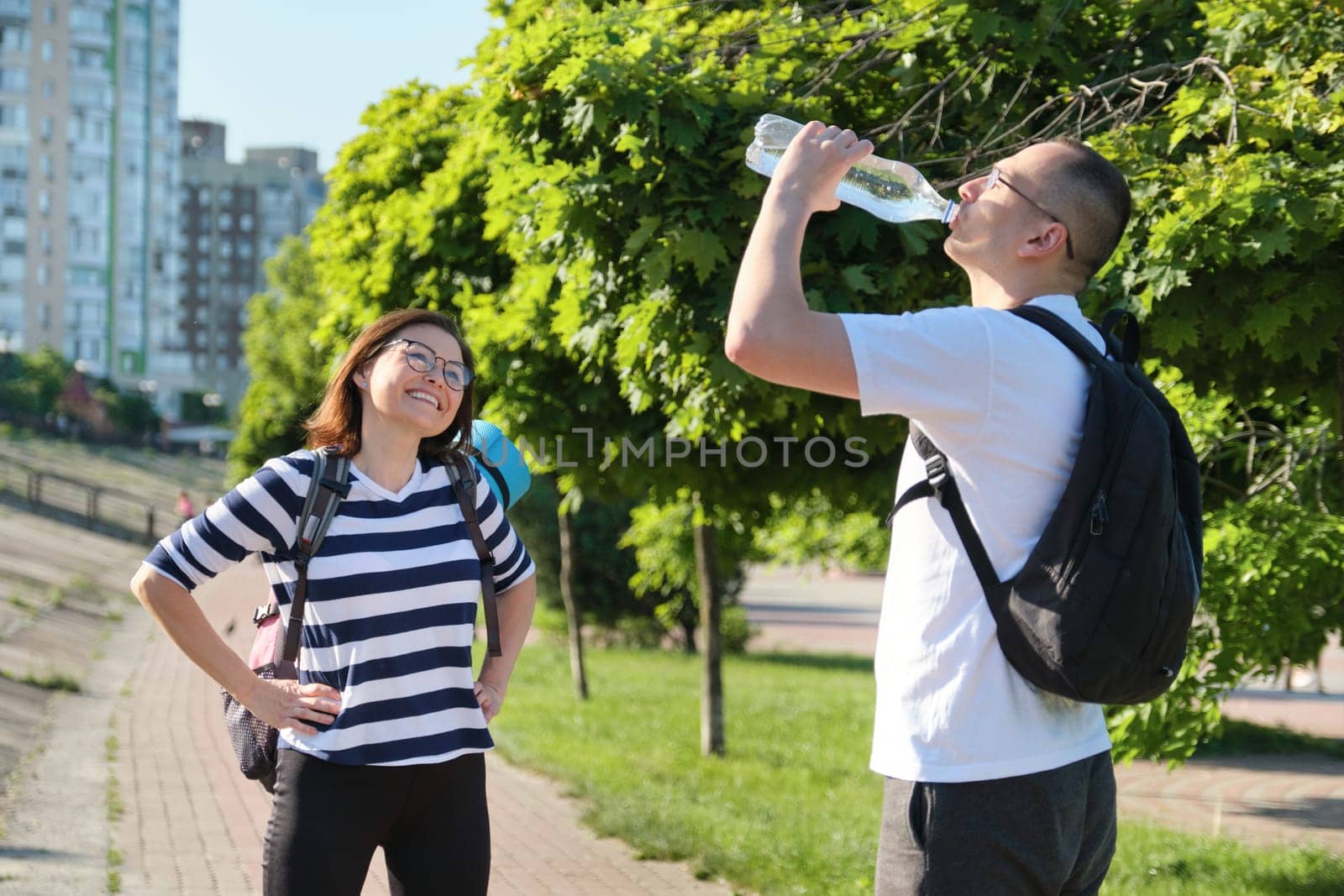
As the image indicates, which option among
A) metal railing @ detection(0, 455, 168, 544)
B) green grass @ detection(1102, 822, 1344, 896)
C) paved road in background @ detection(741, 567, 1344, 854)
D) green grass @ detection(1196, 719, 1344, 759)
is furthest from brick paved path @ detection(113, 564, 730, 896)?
metal railing @ detection(0, 455, 168, 544)

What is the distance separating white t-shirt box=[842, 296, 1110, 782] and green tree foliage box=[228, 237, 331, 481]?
69.6 ft

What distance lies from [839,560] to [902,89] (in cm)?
1425

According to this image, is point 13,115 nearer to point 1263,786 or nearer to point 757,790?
point 757,790

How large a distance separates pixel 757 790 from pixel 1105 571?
7.72m

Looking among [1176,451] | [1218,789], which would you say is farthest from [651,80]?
[1218,789]

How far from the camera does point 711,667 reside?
11.0 m

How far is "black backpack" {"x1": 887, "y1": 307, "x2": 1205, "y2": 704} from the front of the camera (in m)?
2.00

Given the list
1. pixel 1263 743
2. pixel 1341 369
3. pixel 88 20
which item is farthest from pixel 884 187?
pixel 88 20

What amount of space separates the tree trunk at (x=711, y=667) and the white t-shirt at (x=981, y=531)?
28.9ft

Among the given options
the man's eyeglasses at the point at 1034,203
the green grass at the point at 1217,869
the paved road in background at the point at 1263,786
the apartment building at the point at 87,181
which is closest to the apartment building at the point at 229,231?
the apartment building at the point at 87,181

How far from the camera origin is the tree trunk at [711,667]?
11.0 meters

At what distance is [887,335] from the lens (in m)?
1.98

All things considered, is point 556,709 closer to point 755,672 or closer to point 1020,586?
point 755,672

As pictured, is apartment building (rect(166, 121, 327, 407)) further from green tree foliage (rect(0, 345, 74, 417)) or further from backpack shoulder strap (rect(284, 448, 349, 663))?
backpack shoulder strap (rect(284, 448, 349, 663))
